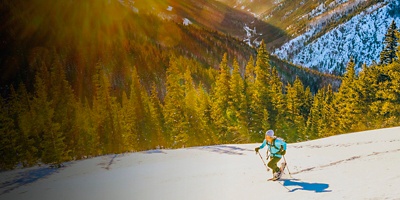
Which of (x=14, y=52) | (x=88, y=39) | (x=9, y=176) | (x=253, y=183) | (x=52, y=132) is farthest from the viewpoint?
(x=88, y=39)

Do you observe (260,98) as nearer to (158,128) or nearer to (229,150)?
(229,150)

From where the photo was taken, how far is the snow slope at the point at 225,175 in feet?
36.2

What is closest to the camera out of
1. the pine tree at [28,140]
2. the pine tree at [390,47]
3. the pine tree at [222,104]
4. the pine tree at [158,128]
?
the pine tree at [390,47]

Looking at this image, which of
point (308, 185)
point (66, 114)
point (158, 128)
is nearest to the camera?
point (308, 185)

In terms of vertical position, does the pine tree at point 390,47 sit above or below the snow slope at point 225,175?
above

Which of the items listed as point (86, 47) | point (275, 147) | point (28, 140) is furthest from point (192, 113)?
point (86, 47)

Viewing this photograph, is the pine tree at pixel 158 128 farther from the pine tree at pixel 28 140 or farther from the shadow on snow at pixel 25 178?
the shadow on snow at pixel 25 178

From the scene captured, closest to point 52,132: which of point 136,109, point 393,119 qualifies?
point 136,109

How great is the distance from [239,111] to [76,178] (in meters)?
24.4

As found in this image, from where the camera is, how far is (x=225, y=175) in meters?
16.2

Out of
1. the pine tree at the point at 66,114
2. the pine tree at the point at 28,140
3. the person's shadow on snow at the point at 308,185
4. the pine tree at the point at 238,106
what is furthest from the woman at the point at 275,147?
the pine tree at the point at 28,140

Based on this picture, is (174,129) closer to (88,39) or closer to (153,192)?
(153,192)

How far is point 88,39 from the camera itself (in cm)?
16775

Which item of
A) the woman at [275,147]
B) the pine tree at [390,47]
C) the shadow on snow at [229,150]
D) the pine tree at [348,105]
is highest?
the pine tree at [390,47]
